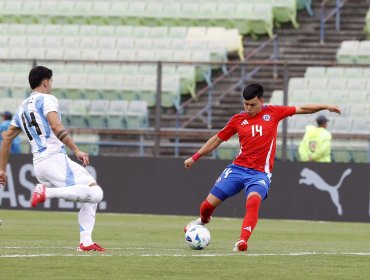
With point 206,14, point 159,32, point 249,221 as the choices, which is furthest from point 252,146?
point 206,14

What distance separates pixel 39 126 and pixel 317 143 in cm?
1140

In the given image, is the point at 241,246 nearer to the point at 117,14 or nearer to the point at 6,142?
the point at 6,142

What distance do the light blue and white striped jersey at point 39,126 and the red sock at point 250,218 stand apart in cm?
216

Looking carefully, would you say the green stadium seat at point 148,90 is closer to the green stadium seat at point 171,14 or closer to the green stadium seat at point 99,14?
the green stadium seat at point 171,14

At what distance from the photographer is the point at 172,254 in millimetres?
12258

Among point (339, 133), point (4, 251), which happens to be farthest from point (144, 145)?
point (4, 251)

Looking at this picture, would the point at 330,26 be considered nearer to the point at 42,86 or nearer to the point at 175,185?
the point at 175,185

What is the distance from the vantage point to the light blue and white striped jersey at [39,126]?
40.6 ft

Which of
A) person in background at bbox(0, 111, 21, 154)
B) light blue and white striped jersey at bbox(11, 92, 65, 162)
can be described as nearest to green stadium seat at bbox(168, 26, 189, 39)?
person in background at bbox(0, 111, 21, 154)

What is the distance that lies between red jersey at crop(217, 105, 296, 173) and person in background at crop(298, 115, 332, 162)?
913 cm

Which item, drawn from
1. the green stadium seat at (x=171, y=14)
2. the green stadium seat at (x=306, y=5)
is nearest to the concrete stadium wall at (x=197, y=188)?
the green stadium seat at (x=171, y=14)

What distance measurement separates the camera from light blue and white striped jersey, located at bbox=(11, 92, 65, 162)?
487 inches

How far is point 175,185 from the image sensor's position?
78.1 feet

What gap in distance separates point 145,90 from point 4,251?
13.1m
